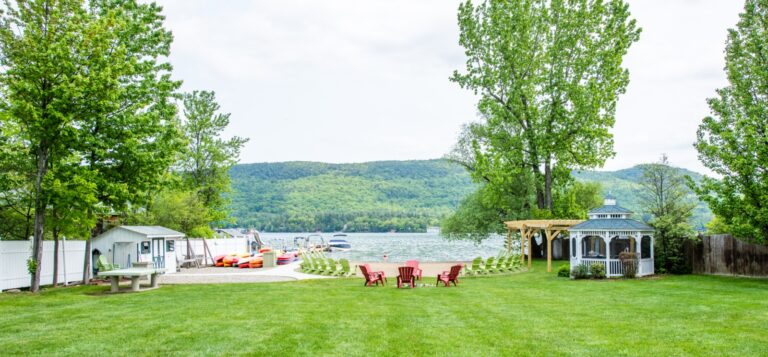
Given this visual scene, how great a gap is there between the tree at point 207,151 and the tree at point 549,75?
18730 millimetres

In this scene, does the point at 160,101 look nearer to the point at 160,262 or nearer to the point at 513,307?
the point at 160,262

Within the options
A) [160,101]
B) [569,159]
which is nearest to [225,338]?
[160,101]

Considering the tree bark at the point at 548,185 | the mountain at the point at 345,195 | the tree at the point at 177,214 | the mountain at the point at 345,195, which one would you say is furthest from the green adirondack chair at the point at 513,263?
the mountain at the point at 345,195

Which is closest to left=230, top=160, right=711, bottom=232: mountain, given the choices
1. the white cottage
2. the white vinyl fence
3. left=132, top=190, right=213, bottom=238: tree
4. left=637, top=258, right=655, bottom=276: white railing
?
left=132, top=190, right=213, bottom=238: tree

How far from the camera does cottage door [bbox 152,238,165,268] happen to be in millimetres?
25989

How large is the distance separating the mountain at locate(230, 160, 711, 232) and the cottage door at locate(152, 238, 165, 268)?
233 feet

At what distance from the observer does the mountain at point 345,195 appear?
10112 centimetres

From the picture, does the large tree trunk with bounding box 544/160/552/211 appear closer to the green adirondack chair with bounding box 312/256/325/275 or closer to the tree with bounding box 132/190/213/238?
the green adirondack chair with bounding box 312/256/325/275

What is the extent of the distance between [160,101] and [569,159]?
72.4ft

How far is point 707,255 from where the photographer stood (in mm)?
24031

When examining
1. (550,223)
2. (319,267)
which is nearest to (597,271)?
(550,223)

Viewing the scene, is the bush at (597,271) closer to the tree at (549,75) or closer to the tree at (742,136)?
the tree at (742,136)

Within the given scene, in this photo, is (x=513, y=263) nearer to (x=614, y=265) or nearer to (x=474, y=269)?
(x=474, y=269)

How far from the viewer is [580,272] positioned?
22.7m
